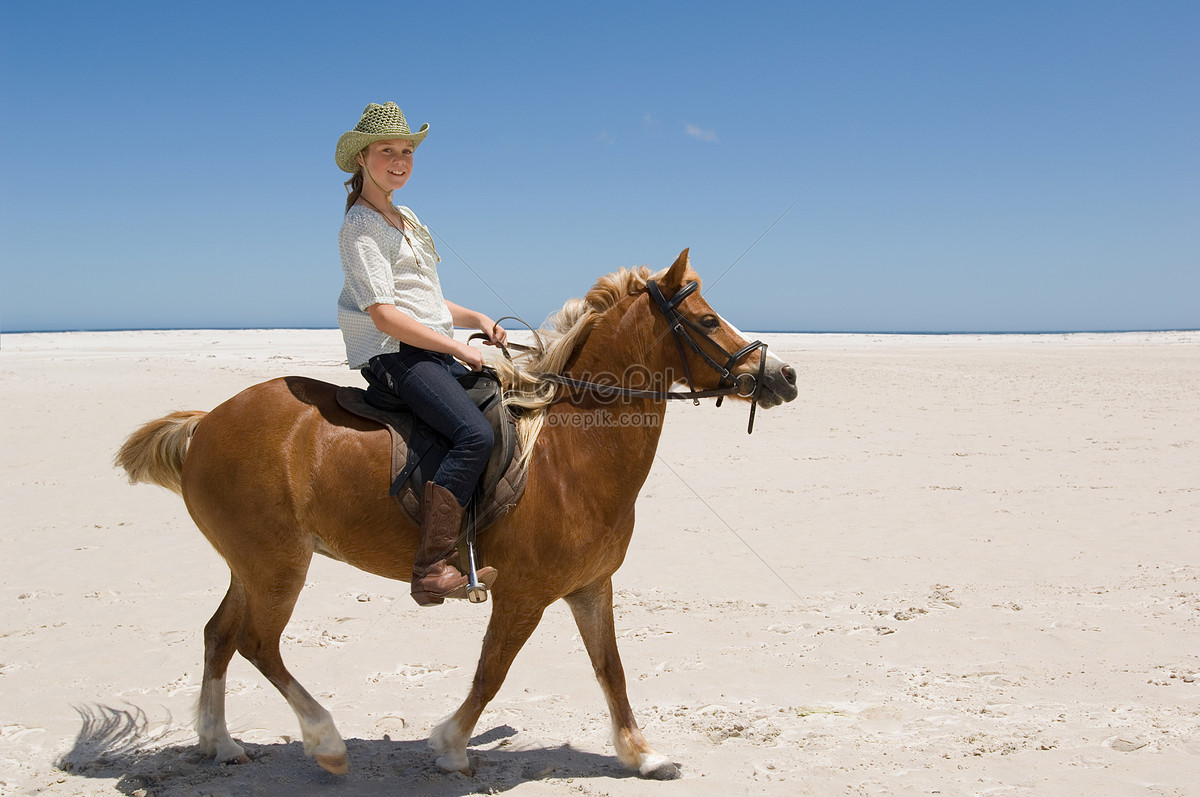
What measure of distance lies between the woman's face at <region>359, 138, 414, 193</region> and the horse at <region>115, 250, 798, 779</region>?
97cm

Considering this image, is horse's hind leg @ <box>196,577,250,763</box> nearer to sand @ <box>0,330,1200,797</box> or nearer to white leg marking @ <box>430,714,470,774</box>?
sand @ <box>0,330,1200,797</box>

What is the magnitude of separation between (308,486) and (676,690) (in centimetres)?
250

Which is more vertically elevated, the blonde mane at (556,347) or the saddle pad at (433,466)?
the blonde mane at (556,347)

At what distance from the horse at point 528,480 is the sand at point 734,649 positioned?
507mm

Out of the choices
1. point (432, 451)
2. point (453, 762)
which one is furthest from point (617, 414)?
point (453, 762)

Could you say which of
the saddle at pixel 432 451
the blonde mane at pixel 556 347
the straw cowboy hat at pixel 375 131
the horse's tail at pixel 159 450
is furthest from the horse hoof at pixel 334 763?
the straw cowboy hat at pixel 375 131

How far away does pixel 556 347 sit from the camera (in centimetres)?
379

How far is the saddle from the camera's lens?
3449mm

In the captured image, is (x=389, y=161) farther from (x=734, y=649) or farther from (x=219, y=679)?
(x=734, y=649)

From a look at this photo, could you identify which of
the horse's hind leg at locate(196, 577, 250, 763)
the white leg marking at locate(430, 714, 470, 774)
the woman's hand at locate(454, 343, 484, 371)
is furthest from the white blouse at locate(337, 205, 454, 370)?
the white leg marking at locate(430, 714, 470, 774)

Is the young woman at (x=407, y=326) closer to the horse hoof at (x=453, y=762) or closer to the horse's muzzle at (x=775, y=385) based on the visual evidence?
the horse hoof at (x=453, y=762)

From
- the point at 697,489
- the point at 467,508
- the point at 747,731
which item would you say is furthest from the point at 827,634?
the point at 697,489

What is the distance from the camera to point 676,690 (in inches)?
183

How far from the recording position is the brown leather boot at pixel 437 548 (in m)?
3.31
